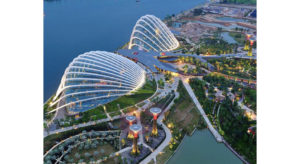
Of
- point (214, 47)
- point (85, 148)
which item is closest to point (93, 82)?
point (85, 148)

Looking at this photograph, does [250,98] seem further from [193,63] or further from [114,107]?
[114,107]

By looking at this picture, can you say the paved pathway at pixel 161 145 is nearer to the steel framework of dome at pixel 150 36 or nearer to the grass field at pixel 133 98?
the grass field at pixel 133 98

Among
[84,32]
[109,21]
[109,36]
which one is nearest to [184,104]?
[109,36]

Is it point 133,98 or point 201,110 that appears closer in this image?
point 201,110

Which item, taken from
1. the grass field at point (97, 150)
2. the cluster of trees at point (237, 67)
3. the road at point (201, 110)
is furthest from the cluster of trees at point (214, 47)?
the grass field at point (97, 150)

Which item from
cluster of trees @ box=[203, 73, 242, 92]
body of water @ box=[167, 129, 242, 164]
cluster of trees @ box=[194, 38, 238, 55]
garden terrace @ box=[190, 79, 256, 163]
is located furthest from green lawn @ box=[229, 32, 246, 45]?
body of water @ box=[167, 129, 242, 164]
